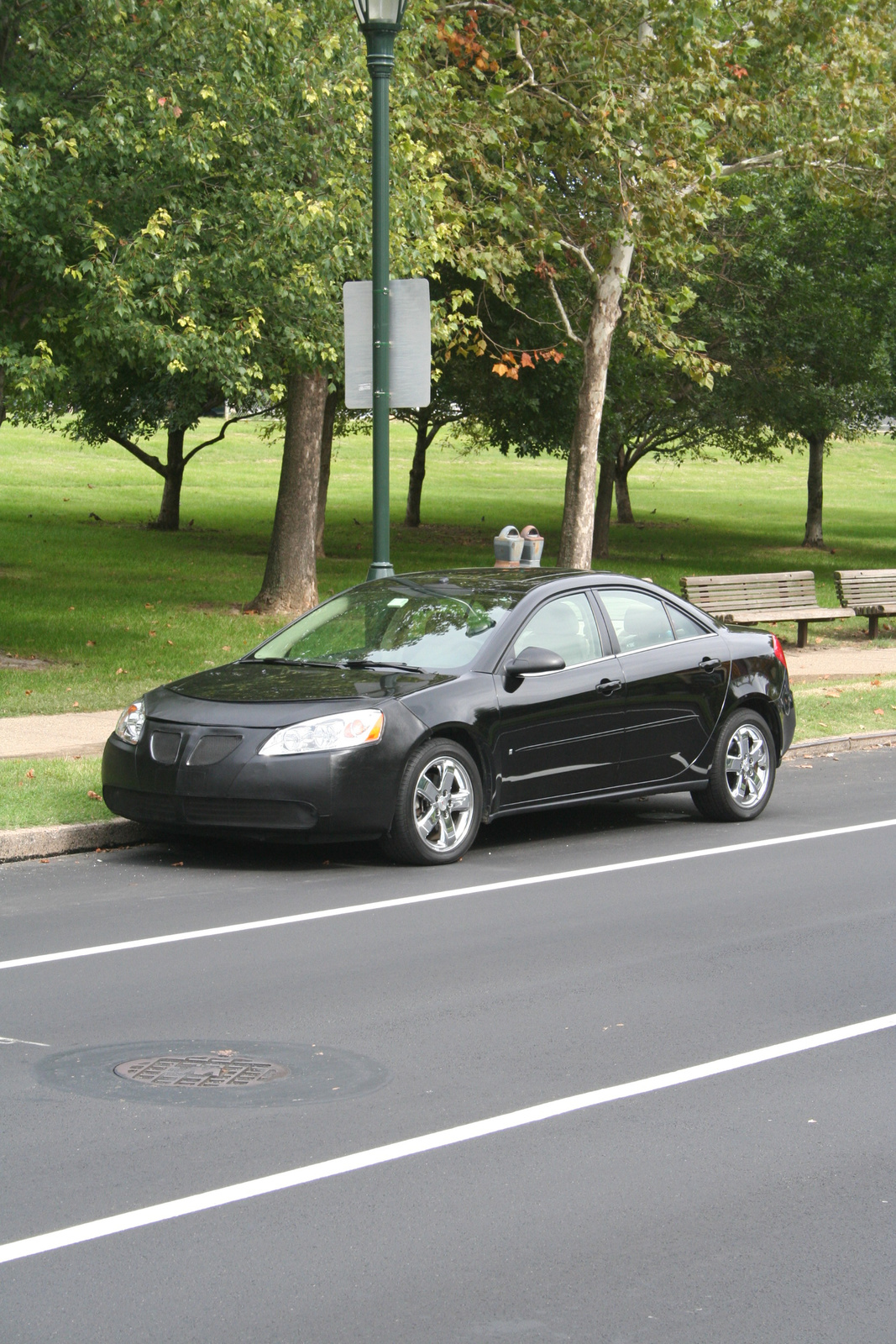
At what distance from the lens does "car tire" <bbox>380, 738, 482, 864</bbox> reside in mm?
8820

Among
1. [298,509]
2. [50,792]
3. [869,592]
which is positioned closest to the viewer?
[50,792]

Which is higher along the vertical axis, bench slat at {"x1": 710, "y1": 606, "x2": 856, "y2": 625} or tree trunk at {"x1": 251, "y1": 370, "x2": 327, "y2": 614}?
tree trunk at {"x1": 251, "y1": 370, "x2": 327, "y2": 614}

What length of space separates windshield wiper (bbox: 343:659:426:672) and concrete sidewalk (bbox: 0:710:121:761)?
2828mm

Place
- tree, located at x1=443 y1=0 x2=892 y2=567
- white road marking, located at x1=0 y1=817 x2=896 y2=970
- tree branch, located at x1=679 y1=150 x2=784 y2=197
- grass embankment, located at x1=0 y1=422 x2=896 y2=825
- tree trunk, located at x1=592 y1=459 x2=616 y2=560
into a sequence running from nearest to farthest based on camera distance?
1. white road marking, located at x1=0 y1=817 x2=896 y2=970
2. grass embankment, located at x1=0 y1=422 x2=896 y2=825
3. tree, located at x1=443 y1=0 x2=892 y2=567
4. tree branch, located at x1=679 y1=150 x2=784 y2=197
5. tree trunk, located at x1=592 y1=459 x2=616 y2=560

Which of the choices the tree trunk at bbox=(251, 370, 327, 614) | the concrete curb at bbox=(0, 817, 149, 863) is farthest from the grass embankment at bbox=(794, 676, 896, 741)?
the tree trunk at bbox=(251, 370, 327, 614)

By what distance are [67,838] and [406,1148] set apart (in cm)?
506

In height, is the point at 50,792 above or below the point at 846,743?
above

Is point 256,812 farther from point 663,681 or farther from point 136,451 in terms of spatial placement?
point 136,451

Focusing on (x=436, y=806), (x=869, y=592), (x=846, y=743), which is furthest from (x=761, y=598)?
(x=436, y=806)

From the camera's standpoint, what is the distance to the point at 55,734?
12672 mm

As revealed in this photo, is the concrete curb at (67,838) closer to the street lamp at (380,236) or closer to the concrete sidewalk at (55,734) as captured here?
the concrete sidewalk at (55,734)

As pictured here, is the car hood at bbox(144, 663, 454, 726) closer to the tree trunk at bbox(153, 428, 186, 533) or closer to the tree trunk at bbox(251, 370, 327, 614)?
the tree trunk at bbox(251, 370, 327, 614)

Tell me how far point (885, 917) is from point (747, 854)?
169 centimetres

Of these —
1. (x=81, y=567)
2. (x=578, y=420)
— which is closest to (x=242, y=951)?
(x=578, y=420)
